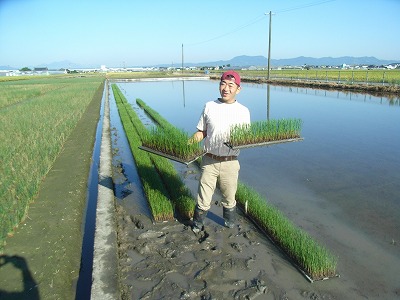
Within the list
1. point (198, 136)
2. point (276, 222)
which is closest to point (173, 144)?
point (198, 136)

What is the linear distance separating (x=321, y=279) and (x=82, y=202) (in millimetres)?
3716

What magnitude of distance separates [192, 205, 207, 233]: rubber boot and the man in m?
0.02

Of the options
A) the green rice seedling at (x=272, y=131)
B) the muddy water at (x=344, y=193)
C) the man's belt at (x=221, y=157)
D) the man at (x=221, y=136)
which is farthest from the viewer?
the green rice seedling at (x=272, y=131)

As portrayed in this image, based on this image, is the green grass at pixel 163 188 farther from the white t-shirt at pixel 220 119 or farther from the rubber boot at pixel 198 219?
the white t-shirt at pixel 220 119

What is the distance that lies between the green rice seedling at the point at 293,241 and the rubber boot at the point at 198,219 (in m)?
0.83

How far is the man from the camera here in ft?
10.7

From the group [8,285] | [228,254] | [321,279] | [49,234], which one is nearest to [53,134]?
[49,234]

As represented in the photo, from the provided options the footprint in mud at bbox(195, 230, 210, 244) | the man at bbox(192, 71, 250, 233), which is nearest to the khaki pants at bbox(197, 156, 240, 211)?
the man at bbox(192, 71, 250, 233)

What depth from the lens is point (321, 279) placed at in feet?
9.83

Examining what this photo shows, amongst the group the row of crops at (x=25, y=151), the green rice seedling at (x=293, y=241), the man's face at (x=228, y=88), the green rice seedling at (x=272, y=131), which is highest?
the man's face at (x=228, y=88)

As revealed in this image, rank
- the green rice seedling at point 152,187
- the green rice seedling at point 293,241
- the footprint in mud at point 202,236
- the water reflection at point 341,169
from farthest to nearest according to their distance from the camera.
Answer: the water reflection at point 341,169 → the green rice seedling at point 152,187 → the footprint in mud at point 202,236 → the green rice seedling at point 293,241

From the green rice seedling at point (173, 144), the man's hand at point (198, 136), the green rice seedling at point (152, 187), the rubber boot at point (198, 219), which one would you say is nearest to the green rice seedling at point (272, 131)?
the man's hand at point (198, 136)

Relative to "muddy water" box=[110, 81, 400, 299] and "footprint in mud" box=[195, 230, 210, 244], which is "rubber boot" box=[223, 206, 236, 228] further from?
"footprint in mud" box=[195, 230, 210, 244]

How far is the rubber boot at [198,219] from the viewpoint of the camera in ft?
12.4
